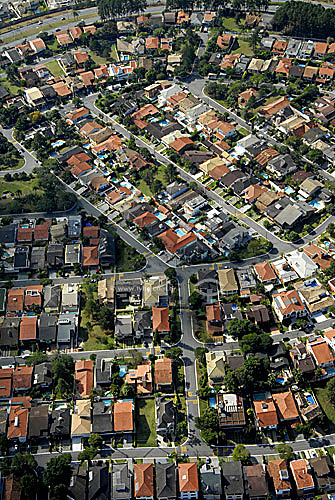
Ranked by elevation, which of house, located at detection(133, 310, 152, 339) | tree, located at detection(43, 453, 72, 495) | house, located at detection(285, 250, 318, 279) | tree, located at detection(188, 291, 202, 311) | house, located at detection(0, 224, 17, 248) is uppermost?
house, located at detection(0, 224, 17, 248)

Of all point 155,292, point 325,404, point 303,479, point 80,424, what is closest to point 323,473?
point 303,479

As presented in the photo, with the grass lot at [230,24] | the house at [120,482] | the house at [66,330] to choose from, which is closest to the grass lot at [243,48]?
the grass lot at [230,24]

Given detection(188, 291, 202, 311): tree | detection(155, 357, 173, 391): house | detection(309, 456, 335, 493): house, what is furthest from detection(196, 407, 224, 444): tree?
detection(188, 291, 202, 311): tree

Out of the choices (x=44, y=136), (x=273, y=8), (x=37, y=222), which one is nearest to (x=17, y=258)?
(x=37, y=222)

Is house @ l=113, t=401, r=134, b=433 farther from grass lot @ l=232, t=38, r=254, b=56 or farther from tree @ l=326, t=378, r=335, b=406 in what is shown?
grass lot @ l=232, t=38, r=254, b=56

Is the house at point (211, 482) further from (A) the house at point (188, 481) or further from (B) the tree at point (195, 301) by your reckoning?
(B) the tree at point (195, 301)

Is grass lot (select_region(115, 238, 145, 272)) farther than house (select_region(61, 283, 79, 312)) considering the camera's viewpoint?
Yes

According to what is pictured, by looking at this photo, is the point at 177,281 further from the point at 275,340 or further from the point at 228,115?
the point at 228,115
